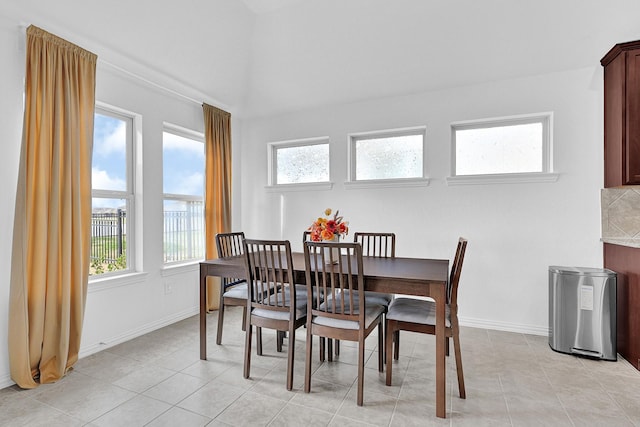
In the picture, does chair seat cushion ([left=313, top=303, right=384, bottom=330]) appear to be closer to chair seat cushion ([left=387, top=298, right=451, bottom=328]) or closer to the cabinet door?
chair seat cushion ([left=387, top=298, right=451, bottom=328])

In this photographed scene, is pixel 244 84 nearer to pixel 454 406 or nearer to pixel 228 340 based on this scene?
pixel 228 340

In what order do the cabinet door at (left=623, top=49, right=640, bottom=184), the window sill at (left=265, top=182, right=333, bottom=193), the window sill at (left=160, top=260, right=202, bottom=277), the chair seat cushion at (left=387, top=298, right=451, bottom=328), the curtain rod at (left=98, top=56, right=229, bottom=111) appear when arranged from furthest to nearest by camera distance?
the window sill at (left=265, top=182, right=333, bottom=193) → the window sill at (left=160, top=260, right=202, bottom=277) → the curtain rod at (left=98, top=56, right=229, bottom=111) → the cabinet door at (left=623, top=49, right=640, bottom=184) → the chair seat cushion at (left=387, top=298, right=451, bottom=328)

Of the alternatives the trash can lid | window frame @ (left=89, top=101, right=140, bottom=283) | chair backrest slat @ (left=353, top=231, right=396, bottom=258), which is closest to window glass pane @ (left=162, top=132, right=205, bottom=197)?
window frame @ (left=89, top=101, right=140, bottom=283)

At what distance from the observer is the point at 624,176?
2.67 m

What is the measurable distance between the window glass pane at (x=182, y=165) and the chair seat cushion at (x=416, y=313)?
2803 millimetres

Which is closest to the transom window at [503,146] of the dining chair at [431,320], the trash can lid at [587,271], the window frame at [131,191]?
the trash can lid at [587,271]

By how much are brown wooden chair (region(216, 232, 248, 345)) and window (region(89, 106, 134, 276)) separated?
0.97m

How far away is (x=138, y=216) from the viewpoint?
130 inches

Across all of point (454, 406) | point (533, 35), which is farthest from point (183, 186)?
point (533, 35)

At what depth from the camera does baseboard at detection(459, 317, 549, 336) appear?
3.23 m

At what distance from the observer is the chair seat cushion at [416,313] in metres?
2.12

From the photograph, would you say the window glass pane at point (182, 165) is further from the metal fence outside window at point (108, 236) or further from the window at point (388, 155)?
the window at point (388, 155)

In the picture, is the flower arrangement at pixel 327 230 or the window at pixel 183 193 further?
the window at pixel 183 193

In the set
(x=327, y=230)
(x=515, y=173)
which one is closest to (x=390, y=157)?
(x=515, y=173)
